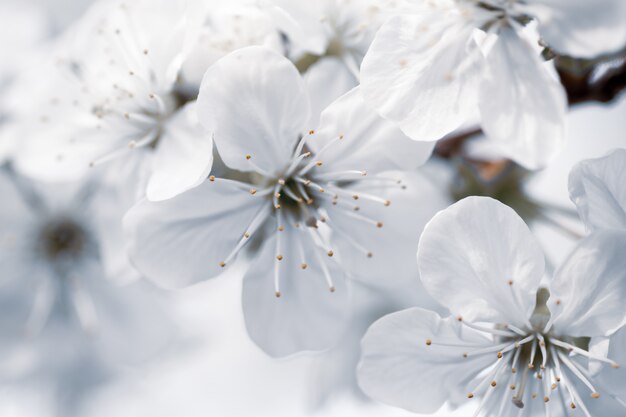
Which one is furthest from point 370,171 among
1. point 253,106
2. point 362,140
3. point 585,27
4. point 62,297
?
point 62,297

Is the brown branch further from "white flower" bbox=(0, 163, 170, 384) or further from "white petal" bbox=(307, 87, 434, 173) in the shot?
"white flower" bbox=(0, 163, 170, 384)

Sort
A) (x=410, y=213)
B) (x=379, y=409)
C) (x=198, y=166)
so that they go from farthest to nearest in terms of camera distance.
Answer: (x=379, y=409)
(x=410, y=213)
(x=198, y=166)

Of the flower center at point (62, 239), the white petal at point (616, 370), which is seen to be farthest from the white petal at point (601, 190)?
the flower center at point (62, 239)

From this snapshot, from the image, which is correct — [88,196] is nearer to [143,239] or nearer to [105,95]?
[105,95]

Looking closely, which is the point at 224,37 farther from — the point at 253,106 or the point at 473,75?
the point at 473,75

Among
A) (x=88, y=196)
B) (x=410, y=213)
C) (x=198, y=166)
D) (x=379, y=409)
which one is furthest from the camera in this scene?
(x=379, y=409)

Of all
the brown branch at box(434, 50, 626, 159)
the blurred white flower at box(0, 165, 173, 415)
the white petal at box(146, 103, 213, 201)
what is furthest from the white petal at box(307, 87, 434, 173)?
the blurred white flower at box(0, 165, 173, 415)

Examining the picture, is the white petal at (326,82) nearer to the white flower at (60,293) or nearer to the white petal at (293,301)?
the white petal at (293,301)

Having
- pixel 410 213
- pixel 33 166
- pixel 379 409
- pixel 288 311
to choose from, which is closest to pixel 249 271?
pixel 288 311
